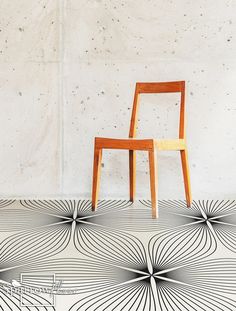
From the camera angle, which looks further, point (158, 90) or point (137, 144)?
point (158, 90)

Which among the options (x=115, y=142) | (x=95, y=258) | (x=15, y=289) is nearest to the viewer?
(x=15, y=289)

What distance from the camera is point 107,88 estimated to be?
2.91 metres

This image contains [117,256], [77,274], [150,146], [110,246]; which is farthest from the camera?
Answer: [150,146]

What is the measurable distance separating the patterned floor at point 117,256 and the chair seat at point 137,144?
44cm

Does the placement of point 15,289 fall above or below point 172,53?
below

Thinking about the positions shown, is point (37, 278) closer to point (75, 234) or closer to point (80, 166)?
point (75, 234)

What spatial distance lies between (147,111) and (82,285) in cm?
160

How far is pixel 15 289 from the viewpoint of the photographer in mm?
1572

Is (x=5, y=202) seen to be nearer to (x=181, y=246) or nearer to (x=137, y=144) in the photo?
(x=137, y=144)

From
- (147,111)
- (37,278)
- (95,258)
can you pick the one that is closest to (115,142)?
(147,111)

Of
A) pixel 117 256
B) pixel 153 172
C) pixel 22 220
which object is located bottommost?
pixel 117 256

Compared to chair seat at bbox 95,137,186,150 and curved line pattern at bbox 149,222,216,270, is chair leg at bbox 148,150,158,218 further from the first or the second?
curved line pattern at bbox 149,222,216,270

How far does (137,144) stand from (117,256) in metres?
0.77

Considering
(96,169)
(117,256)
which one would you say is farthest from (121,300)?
(96,169)
